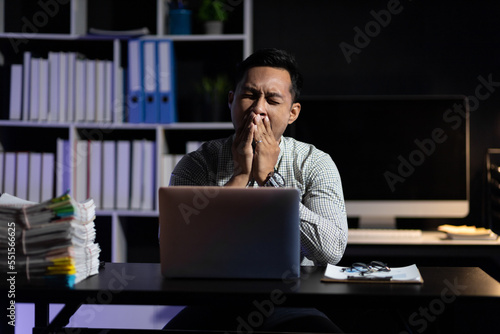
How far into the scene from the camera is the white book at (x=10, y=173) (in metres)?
2.86

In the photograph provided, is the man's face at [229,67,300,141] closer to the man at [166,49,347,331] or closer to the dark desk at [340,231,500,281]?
the man at [166,49,347,331]

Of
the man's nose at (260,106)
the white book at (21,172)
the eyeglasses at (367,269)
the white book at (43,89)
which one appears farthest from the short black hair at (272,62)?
the white book at (21,172)

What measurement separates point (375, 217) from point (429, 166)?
14.1 inches

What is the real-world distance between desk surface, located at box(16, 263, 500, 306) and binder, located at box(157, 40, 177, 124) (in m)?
A: 1.62

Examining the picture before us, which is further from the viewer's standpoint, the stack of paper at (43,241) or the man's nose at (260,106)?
the man's nose at (260,106)

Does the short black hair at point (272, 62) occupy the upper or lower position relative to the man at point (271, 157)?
upper

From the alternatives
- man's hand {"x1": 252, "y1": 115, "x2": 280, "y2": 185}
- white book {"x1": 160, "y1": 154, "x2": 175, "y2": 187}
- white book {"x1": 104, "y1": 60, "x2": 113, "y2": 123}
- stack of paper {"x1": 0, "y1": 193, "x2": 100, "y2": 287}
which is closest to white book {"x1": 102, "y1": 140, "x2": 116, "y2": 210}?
white book {"x1": 104, "y1": 60, "x2": 113, "y2": 123}

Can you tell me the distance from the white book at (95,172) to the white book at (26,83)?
0.36 metres

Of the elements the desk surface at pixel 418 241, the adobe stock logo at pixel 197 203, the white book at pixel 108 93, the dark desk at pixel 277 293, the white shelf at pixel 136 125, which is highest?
the white book at pixel 108 93

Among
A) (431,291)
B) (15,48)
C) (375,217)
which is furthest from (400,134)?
(15,48)

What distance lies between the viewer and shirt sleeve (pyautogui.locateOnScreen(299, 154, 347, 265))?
1583 millimetres

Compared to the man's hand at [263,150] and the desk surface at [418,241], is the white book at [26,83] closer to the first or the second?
the man's hand at [263,150]

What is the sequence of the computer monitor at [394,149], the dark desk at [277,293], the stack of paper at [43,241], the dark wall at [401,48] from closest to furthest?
1. the dark desk at [277,293]
2. the stack of paper at [43,241]
3. the computer monitor at [394,149]
4. the dark wall at [401,48]

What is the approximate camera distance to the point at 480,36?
300cm
